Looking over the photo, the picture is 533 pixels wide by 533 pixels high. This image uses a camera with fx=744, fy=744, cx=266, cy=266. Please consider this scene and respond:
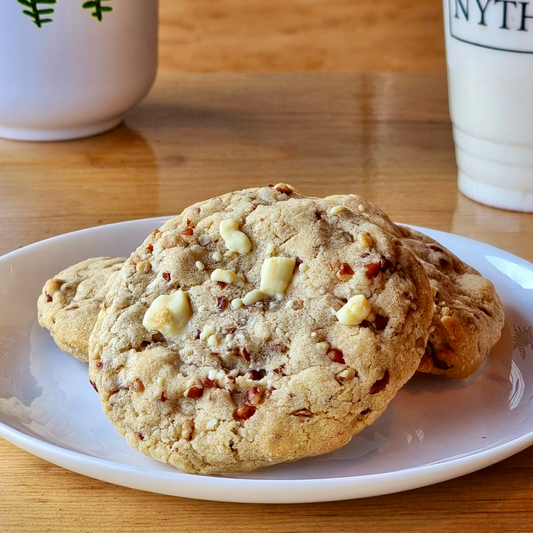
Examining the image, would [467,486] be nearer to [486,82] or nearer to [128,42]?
[486,82]

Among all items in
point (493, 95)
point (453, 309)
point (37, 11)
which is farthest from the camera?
point (37, 11)

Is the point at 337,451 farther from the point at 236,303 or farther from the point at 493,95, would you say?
the point at 493,95

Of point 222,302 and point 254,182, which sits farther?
point 254,182

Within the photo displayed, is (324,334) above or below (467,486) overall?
above

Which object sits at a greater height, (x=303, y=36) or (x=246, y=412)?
(x=246, y=412)

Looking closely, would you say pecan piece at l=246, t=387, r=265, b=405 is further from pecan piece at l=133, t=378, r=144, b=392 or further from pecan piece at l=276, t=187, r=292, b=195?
pecan piece at l=276, t=187, r=292, b=195

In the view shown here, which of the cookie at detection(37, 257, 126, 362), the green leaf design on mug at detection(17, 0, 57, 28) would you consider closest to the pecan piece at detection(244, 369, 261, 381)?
the cookie at detection(37, 257, 126, 362)

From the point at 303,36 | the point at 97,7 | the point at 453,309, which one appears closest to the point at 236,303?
the point at 453,309

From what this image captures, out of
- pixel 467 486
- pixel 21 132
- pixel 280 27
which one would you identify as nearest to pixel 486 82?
pixel 467 486
